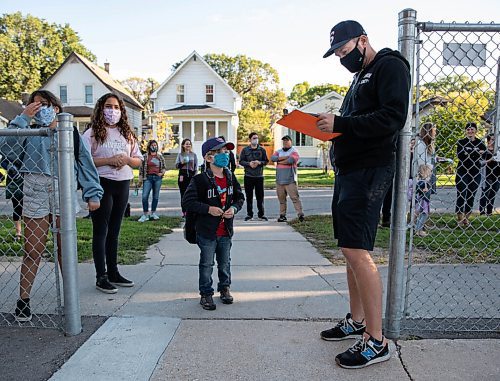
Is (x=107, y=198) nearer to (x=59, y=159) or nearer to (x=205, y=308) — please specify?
(x=59, y=159)

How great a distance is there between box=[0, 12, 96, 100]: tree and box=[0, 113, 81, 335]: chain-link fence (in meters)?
47.9

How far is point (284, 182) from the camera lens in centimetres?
989

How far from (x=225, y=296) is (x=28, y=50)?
52033mm

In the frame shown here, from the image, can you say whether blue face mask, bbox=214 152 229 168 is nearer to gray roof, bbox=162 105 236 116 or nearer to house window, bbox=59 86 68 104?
gray roof, bbox=162 105 236 116

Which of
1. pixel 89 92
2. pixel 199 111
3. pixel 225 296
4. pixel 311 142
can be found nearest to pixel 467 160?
pixel 225 296

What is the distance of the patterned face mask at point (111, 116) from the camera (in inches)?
177

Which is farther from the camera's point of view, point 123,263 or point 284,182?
point 284,182

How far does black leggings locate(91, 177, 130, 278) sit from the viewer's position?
4406 millimetres

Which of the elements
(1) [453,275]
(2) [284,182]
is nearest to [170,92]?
(2) [284,182]

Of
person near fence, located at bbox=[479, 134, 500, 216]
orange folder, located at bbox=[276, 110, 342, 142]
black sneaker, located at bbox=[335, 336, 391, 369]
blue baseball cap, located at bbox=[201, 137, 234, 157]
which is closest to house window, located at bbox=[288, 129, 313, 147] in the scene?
person near fence, located at bbox=[479, 134, 500, 216]

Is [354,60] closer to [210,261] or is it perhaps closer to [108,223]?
[210,261]

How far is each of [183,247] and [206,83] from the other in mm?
30496

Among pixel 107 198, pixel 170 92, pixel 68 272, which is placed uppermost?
pixel 170 92

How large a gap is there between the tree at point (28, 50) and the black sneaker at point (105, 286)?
156ft
